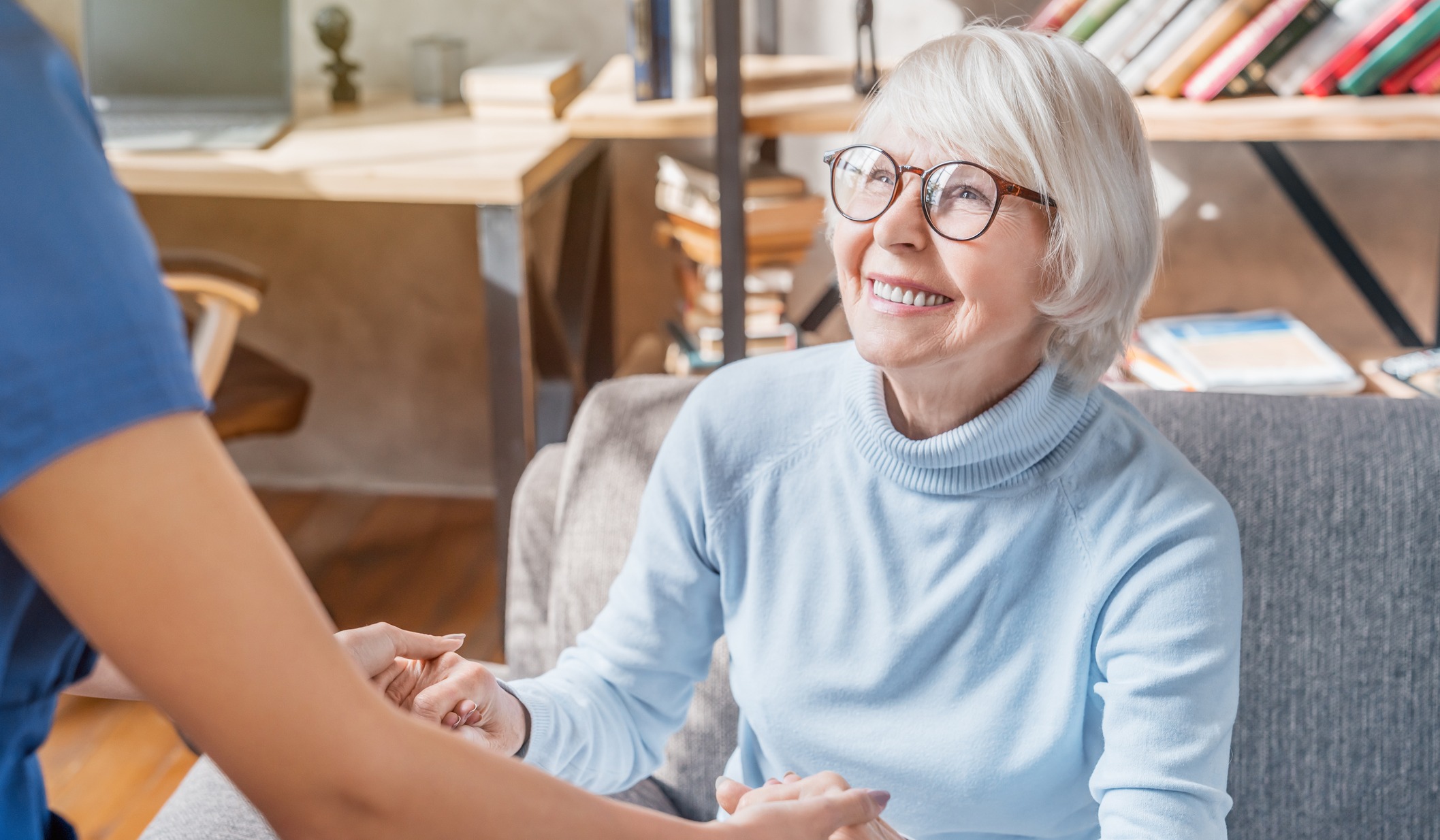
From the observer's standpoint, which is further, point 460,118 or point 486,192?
point 460,118

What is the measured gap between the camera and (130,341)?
0.43m

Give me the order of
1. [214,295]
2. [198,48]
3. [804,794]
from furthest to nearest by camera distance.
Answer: [198,48] → [214,295] → [804,794]

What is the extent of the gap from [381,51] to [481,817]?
236cm

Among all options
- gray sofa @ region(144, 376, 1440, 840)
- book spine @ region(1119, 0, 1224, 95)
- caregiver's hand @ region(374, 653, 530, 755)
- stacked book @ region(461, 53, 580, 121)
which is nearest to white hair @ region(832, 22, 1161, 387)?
gray sofa @ region(144, 376, 1440, 840)

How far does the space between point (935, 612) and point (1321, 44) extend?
132cm

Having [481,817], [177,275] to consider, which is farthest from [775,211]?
[481,817]

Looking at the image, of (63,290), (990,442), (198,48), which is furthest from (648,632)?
(198,48)

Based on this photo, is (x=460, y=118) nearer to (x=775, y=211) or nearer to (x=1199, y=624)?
(x=775, y=211)

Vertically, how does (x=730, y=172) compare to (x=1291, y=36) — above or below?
below

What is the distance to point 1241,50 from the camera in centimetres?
195

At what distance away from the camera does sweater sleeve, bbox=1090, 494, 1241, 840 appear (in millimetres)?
967

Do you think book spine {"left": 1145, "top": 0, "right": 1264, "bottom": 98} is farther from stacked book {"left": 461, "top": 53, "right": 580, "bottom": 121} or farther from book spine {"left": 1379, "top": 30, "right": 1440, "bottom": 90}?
stacked book {"left": 461, "top": 53, "right": 580, "bottom": 121}

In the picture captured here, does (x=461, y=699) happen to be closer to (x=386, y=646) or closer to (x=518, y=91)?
(x=386, y=646)

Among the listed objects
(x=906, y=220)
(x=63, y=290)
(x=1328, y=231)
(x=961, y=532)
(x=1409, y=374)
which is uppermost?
(x=63, y=290)
